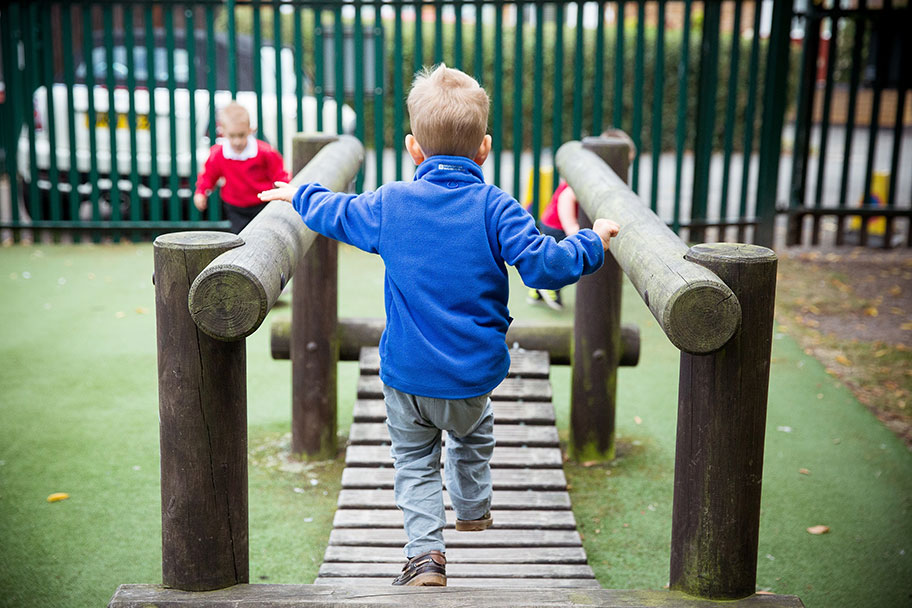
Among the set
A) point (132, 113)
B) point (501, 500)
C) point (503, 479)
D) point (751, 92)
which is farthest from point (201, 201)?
point (751, 92)

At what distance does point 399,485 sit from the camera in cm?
260

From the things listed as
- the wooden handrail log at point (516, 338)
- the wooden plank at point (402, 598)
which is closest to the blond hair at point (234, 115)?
the wooden handrail log at point (516, 338)

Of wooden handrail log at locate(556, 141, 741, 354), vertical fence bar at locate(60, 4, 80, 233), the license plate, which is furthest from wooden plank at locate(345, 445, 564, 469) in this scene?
the license plate

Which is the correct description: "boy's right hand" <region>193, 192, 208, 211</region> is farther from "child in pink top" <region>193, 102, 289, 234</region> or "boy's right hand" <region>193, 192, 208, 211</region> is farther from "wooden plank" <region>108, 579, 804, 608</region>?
"wooden plank" <region>108, 579, 804, 608</region>

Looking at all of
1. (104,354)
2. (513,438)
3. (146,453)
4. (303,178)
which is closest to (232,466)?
(303,178)

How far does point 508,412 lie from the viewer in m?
4.24

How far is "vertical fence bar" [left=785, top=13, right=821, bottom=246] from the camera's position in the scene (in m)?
8.57

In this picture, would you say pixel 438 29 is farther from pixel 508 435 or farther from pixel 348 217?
pixel 348 217

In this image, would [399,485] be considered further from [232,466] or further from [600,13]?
[600,13]

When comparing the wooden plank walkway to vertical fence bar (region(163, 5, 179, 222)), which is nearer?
the wooden plank walkway

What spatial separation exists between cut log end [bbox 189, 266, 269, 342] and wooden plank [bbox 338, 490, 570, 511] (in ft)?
5.84

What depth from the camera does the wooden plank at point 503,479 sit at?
3805 millimetres

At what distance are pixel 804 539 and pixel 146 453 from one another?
111 inches

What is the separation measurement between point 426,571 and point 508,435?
1.69 metres
